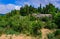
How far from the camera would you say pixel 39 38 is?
2566 centimetres

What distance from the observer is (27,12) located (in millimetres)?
49969

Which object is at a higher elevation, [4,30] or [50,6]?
[50,6]

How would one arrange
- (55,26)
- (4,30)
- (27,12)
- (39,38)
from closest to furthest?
1. (39,38)
2. (4,30)
3. (55,26)
4. (27,12)

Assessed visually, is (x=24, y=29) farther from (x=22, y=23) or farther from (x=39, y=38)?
(x=39, y=38)

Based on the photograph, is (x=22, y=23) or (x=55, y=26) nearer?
(x=22, y=23)

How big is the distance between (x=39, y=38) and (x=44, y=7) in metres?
28.2

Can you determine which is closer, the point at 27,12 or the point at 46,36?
the point at 46,36

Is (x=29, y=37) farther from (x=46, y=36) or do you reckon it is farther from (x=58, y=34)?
(x=58, y=34)

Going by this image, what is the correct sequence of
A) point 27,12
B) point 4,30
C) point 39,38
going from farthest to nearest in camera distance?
→ point 27,12
point 4,30
point 39,38

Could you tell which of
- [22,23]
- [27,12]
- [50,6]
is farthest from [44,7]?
[22,23]

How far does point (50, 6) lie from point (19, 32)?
24.9 m

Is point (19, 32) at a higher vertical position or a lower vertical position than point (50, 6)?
lower

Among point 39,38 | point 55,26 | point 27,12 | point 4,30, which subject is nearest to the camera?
point 39,38

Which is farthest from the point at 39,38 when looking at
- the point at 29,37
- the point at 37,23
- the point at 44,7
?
the point at 44,7
